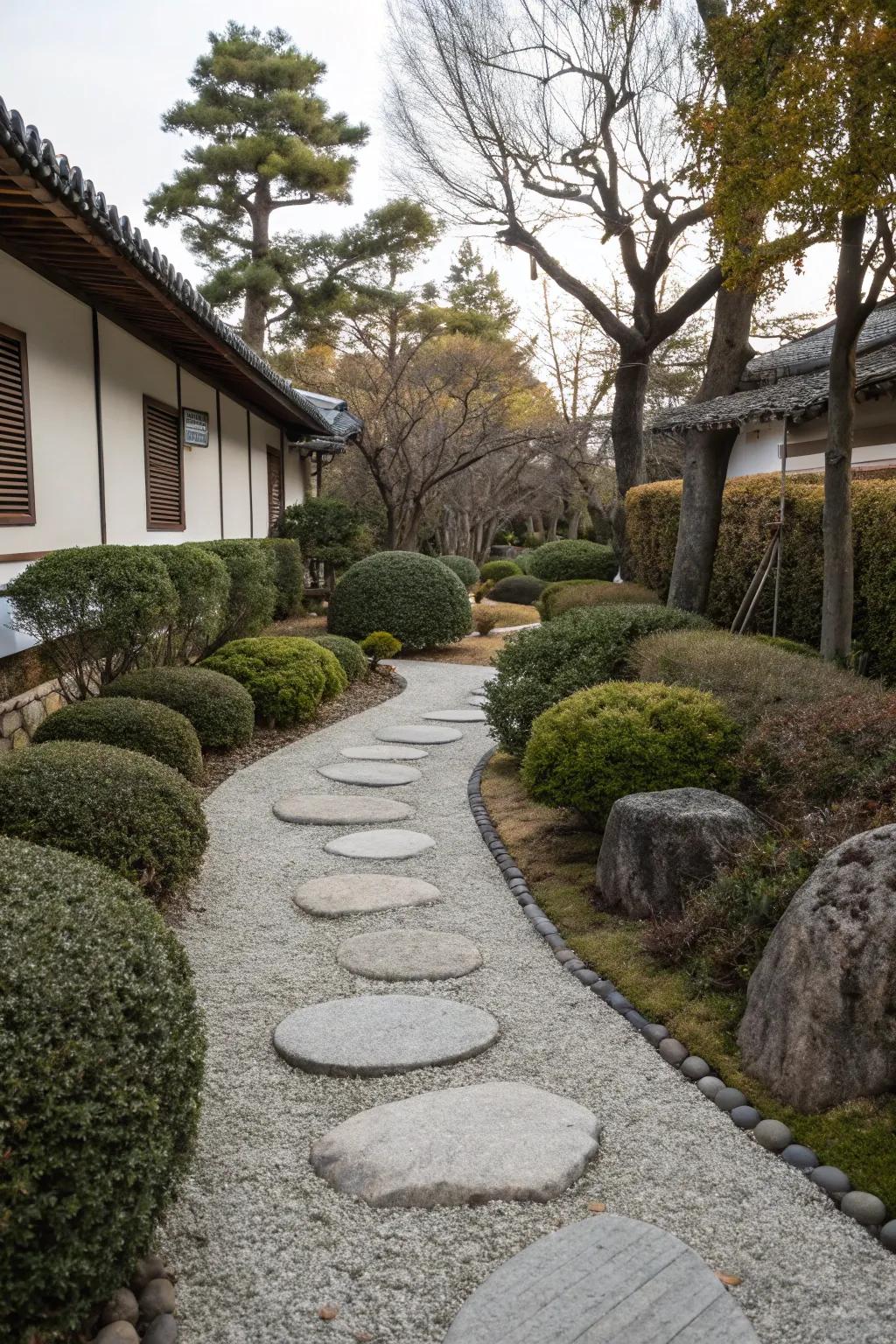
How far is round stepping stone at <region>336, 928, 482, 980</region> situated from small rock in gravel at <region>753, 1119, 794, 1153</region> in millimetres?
1338

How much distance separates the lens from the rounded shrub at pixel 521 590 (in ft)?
75.8

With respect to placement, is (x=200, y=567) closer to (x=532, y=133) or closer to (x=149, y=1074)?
(x=149, y=1074)

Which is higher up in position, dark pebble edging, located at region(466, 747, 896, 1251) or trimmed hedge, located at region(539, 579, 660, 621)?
trimmed hedge, located at region(539, 579, 660, 621)

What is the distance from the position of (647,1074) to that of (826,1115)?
55cm

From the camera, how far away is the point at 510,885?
4859mm

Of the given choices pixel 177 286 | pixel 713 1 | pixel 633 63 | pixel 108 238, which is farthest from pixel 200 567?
pixel 633 63

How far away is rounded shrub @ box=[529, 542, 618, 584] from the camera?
2292 centimetres

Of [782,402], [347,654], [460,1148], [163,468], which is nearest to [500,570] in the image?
[347,654]

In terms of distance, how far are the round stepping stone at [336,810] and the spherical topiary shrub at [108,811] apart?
1345mm

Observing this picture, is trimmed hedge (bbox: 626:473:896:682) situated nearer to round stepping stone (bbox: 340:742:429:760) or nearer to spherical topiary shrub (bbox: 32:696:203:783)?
round stepping stone (bbox: 340:742:429:760)

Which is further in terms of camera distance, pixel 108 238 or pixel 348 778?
pixel 348 778

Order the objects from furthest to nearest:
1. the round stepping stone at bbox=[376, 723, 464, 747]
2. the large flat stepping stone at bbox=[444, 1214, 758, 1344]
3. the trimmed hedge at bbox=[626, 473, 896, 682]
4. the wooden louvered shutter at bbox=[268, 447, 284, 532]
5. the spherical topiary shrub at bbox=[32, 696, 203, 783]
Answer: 1. the wooden louvered shutter at bbox=[268, 447, 284, 532]
2. the trimmed hedge at bbox=[626, 473, 896, 682]
3. the round stepping stone at bbox=[376, 723, 464, 747]
4. the spherical topiary shrub at bbox=[32, 696, 203, 783]
5. the large flat stepping stone at bbox=[444, 1214, 758, 1344]

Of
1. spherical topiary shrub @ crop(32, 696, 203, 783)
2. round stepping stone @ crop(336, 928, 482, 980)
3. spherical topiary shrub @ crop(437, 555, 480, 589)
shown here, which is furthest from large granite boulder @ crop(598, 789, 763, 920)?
spherical topiary shrub @ crop(437, 555, 480, 589)

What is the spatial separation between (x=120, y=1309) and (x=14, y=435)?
5.84 m
